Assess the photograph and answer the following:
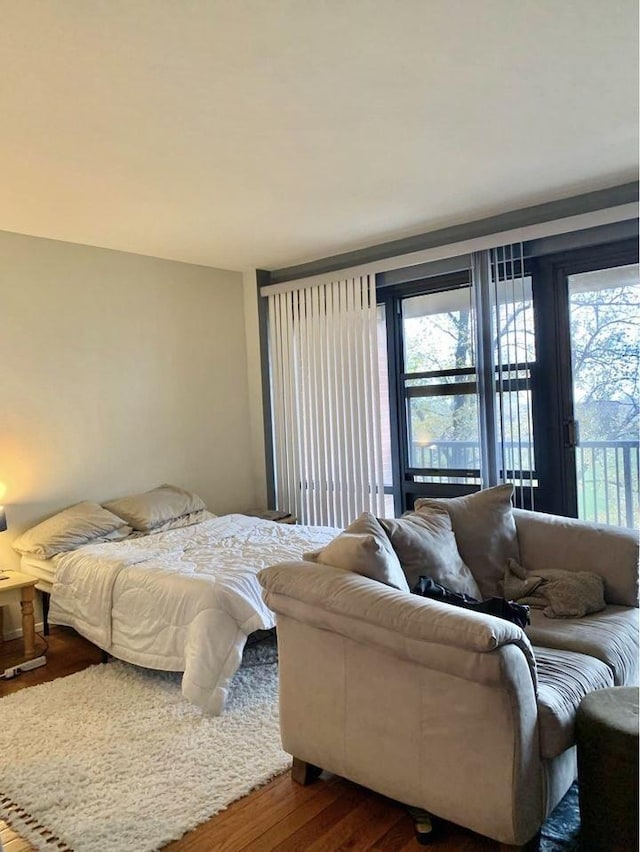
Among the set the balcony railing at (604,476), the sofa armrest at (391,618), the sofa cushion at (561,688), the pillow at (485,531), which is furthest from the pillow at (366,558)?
the balcony railing at (604,476)

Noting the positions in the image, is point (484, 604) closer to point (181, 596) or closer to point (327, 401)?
point (181, 596)

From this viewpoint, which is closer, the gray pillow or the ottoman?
the ottoman

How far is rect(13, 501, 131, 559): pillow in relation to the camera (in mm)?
3727

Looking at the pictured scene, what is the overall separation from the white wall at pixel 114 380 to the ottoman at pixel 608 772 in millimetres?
3418

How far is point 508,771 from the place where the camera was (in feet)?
5.58

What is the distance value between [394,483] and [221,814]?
2882mm

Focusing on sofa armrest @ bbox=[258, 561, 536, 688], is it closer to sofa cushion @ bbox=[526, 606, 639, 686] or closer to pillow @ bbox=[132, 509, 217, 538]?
sofa cushion @ bbox=[526, 606, 639, 686]

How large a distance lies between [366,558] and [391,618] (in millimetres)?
300

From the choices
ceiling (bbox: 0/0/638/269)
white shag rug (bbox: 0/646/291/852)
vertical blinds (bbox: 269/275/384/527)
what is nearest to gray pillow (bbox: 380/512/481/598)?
white shag rug (bbox: 0/646/291/852)

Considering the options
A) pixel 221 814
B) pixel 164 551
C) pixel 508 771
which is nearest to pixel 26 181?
pixel 164 551

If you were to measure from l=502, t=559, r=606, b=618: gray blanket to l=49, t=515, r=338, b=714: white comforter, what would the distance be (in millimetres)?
1158

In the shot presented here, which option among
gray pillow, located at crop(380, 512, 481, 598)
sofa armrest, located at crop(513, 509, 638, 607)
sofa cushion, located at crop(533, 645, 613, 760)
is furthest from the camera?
sofa armrest, located at crop(513, 509, 638, 607)

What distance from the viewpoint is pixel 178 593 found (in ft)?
9.86

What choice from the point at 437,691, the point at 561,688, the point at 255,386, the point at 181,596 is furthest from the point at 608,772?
the point at 255,386
